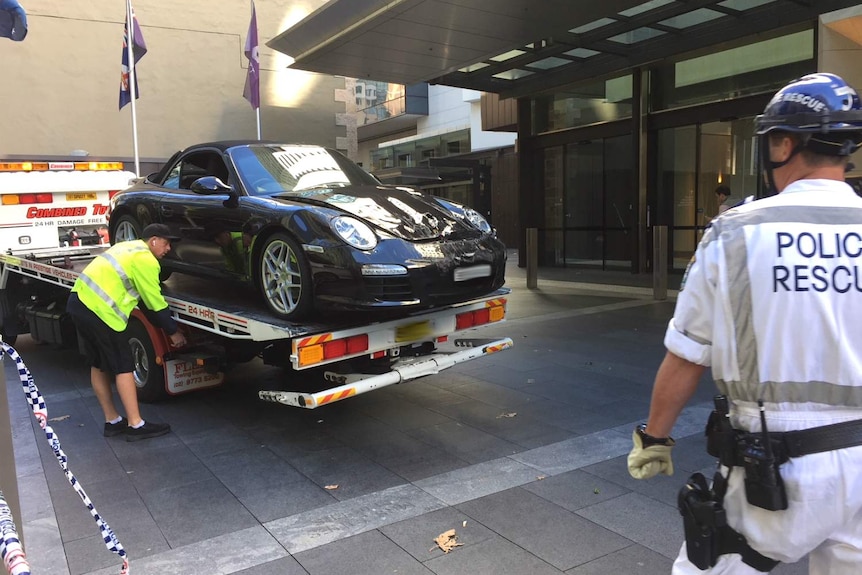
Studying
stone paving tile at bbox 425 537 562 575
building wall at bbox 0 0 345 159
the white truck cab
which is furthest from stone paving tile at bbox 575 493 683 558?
building wall at bbox 0 0 345 159

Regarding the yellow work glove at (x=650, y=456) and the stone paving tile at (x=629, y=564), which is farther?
the stone paving tile at (x=629, y=564)

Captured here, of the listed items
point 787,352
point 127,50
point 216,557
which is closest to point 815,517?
point 787,352

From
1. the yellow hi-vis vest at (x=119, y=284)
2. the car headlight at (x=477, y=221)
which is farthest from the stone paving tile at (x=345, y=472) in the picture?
the car headlight at (x=477, y=221)

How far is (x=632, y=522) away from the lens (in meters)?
3.55

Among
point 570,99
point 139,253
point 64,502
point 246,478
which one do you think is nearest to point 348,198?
point 139,253

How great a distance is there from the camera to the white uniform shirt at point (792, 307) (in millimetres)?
1691

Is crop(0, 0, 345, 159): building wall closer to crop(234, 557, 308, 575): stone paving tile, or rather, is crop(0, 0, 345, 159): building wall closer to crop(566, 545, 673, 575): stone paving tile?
crop(234, 557, 308, 575): stone paving tile

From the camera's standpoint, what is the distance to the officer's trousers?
1.67m

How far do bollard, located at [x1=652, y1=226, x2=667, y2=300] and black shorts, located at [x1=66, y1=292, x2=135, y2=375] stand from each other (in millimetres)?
8600

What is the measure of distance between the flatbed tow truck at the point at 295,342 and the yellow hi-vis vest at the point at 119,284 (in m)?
0.35

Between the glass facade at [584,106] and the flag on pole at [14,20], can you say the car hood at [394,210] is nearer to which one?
the flag on pole at [14,20]

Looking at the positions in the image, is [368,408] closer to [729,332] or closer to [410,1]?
[729,332]

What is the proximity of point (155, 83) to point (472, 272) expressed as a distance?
16.4 meters

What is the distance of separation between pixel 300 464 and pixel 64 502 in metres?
1.45
